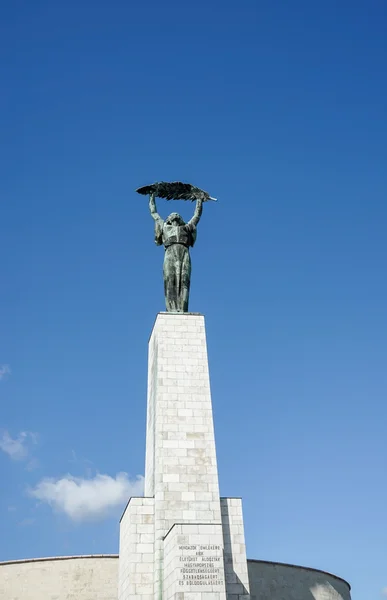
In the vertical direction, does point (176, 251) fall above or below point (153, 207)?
below

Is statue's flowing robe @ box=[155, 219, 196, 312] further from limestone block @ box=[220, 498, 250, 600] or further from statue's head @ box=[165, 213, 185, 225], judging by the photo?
limestone block @ box=[220, 498, 250, 600]

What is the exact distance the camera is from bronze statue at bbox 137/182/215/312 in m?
18.6

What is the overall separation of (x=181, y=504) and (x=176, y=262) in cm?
707

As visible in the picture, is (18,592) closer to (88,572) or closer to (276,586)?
(88,572)

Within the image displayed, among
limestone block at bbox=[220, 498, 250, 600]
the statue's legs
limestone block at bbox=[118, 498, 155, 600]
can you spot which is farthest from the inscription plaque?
the statue's legs

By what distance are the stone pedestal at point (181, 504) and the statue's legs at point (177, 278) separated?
0.74 meters

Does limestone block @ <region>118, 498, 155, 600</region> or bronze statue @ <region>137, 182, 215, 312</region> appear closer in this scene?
limestone block @ <region>118, 498, 155, 600</region>

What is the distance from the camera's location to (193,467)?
15422mm

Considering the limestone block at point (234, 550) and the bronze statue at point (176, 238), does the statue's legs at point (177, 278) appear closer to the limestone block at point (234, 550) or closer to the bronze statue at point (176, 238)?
the bronze statue at point (176, 238)

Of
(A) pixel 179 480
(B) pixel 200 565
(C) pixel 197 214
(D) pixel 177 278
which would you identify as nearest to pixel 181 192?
(C) pixel 197 214

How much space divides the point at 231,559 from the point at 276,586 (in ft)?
32.9

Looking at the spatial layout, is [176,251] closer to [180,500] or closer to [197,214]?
[197,214]

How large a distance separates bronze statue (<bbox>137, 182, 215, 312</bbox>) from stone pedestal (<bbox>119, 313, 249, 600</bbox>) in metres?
1.03

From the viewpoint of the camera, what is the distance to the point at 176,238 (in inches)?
749
